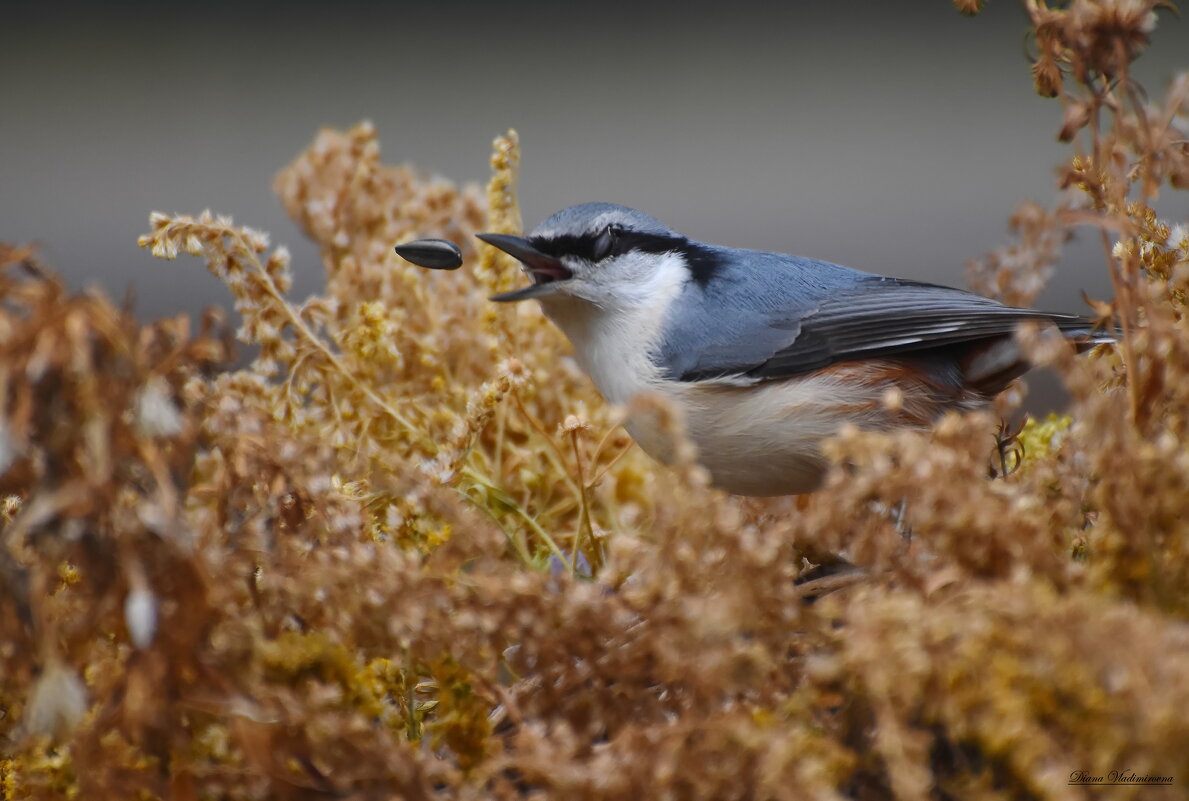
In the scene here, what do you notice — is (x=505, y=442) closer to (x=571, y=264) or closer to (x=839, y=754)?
(x=571, y=264)

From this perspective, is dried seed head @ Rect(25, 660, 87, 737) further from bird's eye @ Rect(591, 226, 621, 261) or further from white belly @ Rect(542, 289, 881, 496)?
bird's eye @ Rect(591, 226, 621, 261)

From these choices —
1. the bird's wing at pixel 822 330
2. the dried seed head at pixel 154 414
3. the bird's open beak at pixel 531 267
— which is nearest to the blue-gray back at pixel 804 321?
the bird's wing at pixel 822 330

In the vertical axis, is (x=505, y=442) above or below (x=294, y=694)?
above

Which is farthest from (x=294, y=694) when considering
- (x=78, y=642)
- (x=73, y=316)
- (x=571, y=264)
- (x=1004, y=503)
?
(x=571, y=264)

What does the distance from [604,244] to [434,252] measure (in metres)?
0.27

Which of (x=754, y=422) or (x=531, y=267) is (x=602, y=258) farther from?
(x=754, y=422)

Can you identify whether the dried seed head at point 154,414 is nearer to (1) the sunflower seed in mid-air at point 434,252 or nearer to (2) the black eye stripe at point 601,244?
(1) the sunflower seed in mid-air at point 434,252

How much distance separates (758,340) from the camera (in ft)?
3.80

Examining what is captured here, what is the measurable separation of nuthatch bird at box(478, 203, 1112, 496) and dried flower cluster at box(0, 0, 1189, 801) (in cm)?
38

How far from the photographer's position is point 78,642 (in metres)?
0.53

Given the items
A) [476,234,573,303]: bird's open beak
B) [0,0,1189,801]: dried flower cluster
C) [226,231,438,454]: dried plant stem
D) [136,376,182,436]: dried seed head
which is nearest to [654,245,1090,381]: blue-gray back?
[476,234,573,303]: bird's open beak

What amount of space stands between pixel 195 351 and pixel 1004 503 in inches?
15.3

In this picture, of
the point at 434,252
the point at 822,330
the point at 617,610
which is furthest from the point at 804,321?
the point at 617,610

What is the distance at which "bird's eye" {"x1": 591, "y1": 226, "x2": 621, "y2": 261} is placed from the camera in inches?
47.6
